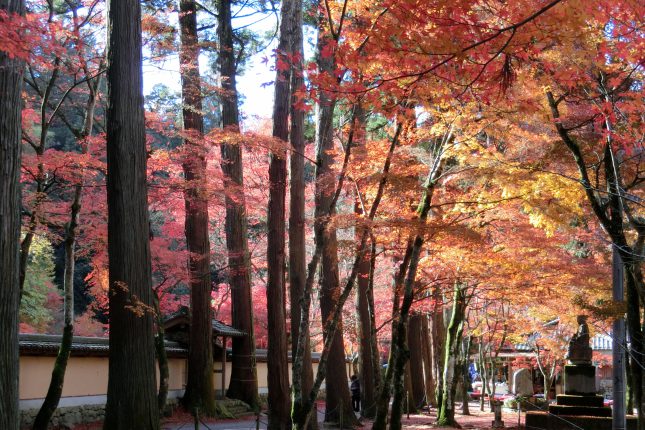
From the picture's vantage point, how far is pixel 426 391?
2711cm

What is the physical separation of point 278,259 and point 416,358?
1200 centimetres

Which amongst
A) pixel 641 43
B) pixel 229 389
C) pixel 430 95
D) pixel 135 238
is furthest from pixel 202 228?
pixel 641 43

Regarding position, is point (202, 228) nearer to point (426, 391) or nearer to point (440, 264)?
point (440, 264)

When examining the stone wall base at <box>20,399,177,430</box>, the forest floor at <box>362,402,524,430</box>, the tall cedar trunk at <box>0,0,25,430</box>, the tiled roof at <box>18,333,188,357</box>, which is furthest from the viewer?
the forest floor at <box>362,402,524,430</box>

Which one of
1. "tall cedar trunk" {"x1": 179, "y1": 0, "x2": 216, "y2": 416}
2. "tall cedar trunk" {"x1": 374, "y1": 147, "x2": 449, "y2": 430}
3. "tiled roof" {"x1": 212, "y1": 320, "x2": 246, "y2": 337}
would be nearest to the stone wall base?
"tall cedar trunk" {"x1": 179, "y1": 0, "x2": 216, "y2": 416}

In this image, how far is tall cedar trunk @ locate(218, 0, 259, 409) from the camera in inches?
730

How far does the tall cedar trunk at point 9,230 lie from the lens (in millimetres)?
6777

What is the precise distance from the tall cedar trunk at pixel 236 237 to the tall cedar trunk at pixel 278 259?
7.45 ft

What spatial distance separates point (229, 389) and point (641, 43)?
53.0 feet

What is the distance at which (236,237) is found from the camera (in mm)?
19391

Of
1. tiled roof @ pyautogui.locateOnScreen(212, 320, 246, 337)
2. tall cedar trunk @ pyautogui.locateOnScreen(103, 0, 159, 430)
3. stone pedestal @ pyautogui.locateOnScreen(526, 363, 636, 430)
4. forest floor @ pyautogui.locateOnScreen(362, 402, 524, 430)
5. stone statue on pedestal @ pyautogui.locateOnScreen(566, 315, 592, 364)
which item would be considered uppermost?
tall cedar trunk @ pyautogui.locateOnScreen(103, 0, 159, 430)

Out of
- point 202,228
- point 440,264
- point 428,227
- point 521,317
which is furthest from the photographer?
point 521,317

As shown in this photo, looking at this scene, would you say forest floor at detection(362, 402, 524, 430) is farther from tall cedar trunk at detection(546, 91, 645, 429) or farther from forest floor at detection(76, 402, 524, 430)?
tall cedar trunk at detection(546, 91, 645, 429)

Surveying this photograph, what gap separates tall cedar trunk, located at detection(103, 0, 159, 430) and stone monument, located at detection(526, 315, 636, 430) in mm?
9857
